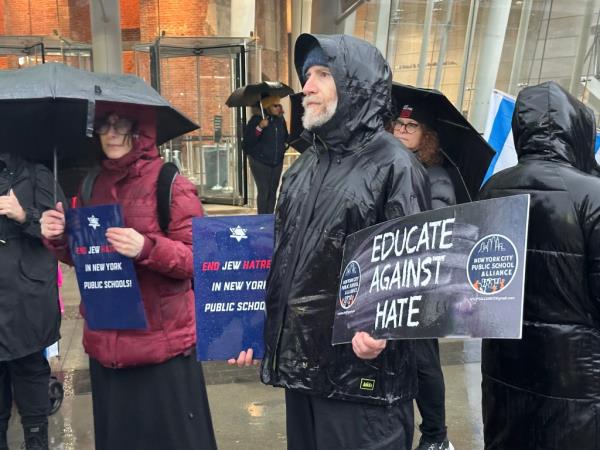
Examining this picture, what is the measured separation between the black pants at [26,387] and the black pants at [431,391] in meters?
2.03

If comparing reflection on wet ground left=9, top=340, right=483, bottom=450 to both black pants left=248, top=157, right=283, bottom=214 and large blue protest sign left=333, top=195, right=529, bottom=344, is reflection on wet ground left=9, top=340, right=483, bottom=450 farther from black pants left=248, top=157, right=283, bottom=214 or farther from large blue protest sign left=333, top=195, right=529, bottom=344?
black pants left=248, top=157, right=283, bottom=214

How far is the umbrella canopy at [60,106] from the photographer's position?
243 cm

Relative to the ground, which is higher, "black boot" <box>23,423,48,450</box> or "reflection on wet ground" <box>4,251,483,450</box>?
"black boot" <box>23,423,48,450</box>

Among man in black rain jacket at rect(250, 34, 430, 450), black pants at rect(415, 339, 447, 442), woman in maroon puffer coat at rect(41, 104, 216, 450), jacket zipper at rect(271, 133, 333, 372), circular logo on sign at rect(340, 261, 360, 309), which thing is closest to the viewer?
circular logo on sign at rect(340, 261, 360, 309)

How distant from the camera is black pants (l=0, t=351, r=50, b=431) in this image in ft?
10.9

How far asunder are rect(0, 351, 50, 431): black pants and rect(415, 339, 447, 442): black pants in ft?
6.65

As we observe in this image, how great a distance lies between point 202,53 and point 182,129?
796 cm

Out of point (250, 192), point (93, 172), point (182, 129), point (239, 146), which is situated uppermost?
point (182, 129)

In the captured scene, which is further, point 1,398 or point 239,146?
point 239,146

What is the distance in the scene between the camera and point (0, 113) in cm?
271

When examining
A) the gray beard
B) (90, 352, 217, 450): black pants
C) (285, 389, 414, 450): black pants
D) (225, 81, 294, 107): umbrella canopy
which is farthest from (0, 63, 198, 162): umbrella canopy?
(225, 81, 294, 107): umbrella canopy

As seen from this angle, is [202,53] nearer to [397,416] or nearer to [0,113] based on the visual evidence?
[0,113]

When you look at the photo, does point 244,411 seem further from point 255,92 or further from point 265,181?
point 255,92

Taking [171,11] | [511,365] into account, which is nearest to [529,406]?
[511,365]
